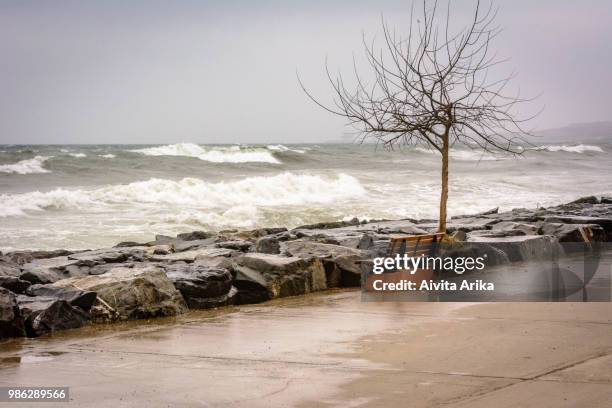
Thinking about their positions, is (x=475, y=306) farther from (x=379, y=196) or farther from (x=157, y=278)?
(x=379, y=196)

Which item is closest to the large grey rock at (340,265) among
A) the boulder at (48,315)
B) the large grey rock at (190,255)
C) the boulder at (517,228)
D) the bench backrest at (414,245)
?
the bench backrest at (414,245)

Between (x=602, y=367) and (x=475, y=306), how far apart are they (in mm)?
2491

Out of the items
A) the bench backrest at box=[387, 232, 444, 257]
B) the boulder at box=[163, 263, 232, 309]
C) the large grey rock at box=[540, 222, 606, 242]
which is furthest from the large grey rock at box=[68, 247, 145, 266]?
the large grey rock at box=[540, 222, 606, 242]

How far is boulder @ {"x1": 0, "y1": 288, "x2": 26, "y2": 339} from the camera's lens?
664cm

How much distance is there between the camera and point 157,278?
7.95 metres

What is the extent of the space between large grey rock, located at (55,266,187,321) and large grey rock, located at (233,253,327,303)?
855 millimetres

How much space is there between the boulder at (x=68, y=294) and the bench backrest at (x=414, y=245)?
3.30m

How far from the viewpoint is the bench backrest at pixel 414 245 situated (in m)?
9.12

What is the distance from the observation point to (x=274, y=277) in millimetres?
8883

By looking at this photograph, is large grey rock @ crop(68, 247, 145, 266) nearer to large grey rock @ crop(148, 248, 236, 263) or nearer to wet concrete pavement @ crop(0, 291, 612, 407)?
large grey rock @ crop(148, 248, 236, 263)

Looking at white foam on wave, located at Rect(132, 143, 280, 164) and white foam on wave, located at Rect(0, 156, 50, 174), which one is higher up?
white foam on wave, located at Rect(132, 143, 280, 164)

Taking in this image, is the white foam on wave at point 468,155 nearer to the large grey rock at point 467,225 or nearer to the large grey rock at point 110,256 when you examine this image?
the large grey rock at point 467,225

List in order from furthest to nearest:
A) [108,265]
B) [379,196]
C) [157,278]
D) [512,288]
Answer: [379,196], [108,265], [512,288], [157,278]

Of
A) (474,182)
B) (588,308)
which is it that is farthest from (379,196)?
(588,308)
